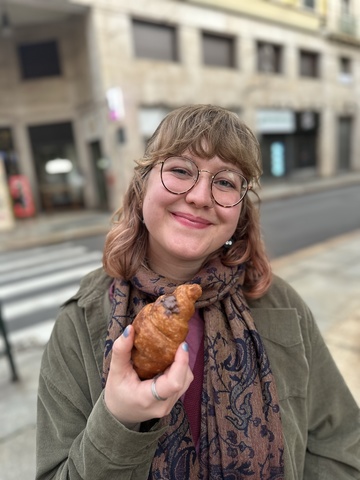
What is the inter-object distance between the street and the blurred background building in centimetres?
552

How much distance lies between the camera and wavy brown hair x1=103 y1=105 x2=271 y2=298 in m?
1.18

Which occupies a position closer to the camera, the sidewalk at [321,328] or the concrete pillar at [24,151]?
the sidewalk at [321,328]

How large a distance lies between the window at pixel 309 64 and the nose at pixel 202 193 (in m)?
22.7

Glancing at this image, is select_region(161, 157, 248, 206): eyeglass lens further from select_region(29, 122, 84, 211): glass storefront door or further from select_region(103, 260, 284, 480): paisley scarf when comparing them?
select_region(29, 122, 84, 211): glass storefront door

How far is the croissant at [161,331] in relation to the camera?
2.90 feet

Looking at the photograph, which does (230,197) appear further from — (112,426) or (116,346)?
(112,426)

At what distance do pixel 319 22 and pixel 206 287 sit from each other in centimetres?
2444

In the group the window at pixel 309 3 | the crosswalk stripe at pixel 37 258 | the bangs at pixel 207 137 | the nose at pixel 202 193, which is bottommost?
the crosswalk stripe at pixel 37 258

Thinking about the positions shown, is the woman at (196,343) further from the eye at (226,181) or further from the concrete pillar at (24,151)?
the concrete pillar at (24,151)

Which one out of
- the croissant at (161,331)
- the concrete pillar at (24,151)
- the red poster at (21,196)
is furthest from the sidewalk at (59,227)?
the croissant at (161,331)

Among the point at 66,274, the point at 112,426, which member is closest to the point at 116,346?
the point at 112,426

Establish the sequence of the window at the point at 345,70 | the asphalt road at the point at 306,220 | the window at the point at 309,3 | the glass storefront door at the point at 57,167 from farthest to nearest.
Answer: the window at the point at 345,70
the window at the point at 309,3
the glass storefront door at the point at 57,167
the asphalt road at the point at 306,220

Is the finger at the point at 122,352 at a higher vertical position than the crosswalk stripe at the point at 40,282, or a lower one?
higher

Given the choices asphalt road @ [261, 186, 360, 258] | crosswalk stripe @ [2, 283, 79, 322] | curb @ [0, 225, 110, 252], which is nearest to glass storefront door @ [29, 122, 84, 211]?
curb @ [0, 225, 110, 252]
